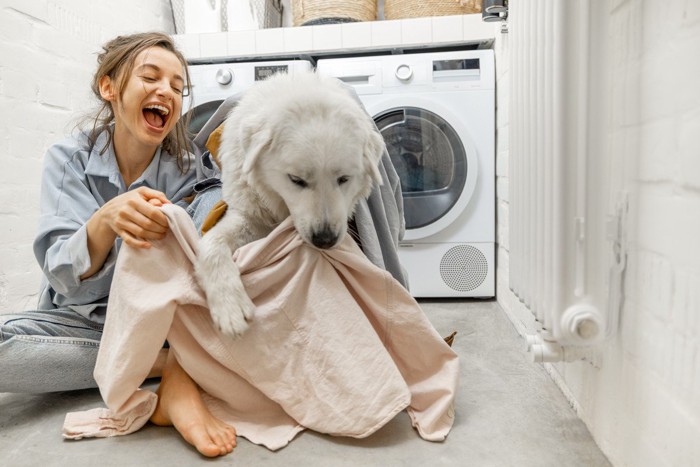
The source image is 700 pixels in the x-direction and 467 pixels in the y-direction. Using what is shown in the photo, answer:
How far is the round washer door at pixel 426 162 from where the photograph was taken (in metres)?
2.71

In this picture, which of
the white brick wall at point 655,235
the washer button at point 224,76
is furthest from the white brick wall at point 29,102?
the white brick wall at point 655,235

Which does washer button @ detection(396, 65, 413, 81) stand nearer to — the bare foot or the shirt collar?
the shirt collar

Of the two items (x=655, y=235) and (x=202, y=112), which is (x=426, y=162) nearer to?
(x=202, y=112)

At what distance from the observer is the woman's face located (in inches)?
66.4

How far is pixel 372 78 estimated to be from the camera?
2.78 meters

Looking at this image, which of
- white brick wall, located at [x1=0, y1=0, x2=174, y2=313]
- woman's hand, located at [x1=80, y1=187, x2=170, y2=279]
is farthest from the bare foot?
white brick wall, located at [x1=0, y1=0, x2=174, y2=313]

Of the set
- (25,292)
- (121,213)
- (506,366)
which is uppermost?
(121,213)

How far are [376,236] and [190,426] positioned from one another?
0.69m

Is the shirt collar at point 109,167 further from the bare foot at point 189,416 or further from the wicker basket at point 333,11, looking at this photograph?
the wicker basket at point 333,11

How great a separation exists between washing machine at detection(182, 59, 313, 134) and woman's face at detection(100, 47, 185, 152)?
3.60 feet

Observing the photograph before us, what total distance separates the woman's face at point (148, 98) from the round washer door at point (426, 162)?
3.98ft

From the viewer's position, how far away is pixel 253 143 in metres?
1.34

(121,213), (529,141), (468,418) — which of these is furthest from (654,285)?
(121,213)

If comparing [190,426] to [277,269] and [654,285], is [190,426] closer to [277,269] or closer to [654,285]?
[277,269]
